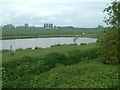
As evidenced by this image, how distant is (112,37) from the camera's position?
7.96m

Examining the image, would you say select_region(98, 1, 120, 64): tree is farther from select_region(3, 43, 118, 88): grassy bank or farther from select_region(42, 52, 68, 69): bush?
select_region(42, 52, 68, 69): bush

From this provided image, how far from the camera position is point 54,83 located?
7602 mm

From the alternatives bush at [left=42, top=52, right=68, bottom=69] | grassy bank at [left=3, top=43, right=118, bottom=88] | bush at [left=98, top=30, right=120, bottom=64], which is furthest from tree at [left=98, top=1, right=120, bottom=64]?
bush at [left=42, top=52, right=68, bottom=69]

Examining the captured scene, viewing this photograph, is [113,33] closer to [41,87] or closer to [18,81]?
[41,87]

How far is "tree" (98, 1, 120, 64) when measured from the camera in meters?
7.25

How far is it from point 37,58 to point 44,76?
7.40ft

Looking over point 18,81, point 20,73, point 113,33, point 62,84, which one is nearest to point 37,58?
point 20,73

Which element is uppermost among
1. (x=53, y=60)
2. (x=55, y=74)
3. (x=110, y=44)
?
(x=110, y=44)

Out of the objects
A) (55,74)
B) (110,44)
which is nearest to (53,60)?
(55,74)

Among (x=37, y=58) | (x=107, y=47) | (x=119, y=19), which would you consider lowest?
(x=37, y=58)

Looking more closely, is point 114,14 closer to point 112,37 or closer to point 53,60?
point 112,37

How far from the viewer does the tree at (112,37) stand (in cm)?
725

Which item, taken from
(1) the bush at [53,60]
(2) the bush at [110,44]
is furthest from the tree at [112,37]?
(1) the bush at [53,60]

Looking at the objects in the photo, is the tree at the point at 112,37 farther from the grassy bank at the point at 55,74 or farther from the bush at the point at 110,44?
the grassy bank at the point at 55,74
